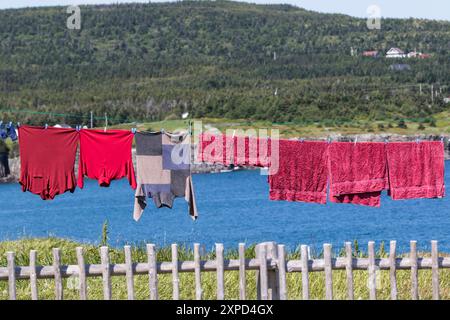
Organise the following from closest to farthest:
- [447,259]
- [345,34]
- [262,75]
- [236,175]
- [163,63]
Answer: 1. [447,259]
2. [236,175]
3. [262,75]
4. [163,63]
5. [345,34]

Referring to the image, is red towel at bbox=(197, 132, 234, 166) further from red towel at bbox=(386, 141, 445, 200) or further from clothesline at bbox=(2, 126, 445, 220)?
red towel at bbox=(386, 141, 445, 200)

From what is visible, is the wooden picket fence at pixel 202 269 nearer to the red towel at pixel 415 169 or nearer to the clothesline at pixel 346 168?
the clothesline at pixel 346 168

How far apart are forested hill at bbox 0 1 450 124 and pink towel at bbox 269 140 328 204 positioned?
240 ft

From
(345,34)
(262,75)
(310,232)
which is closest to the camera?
(310,232)

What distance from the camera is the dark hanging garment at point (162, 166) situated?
18891mm

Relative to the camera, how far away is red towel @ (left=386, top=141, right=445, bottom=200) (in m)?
19.3

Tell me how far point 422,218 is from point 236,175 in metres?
65.0

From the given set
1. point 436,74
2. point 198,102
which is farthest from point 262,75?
point 198,102

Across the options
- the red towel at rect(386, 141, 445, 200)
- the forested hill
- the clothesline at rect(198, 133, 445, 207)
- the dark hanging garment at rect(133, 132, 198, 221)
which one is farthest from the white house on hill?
the dark hanging garment at rect(133, 132, 198, 221)

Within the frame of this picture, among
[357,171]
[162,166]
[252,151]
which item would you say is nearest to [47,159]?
[162,166]

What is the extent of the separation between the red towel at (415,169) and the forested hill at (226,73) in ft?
238

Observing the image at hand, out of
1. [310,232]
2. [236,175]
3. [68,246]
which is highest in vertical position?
[68,246]

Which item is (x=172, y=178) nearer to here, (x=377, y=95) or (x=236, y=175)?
(x=377, y=95)
